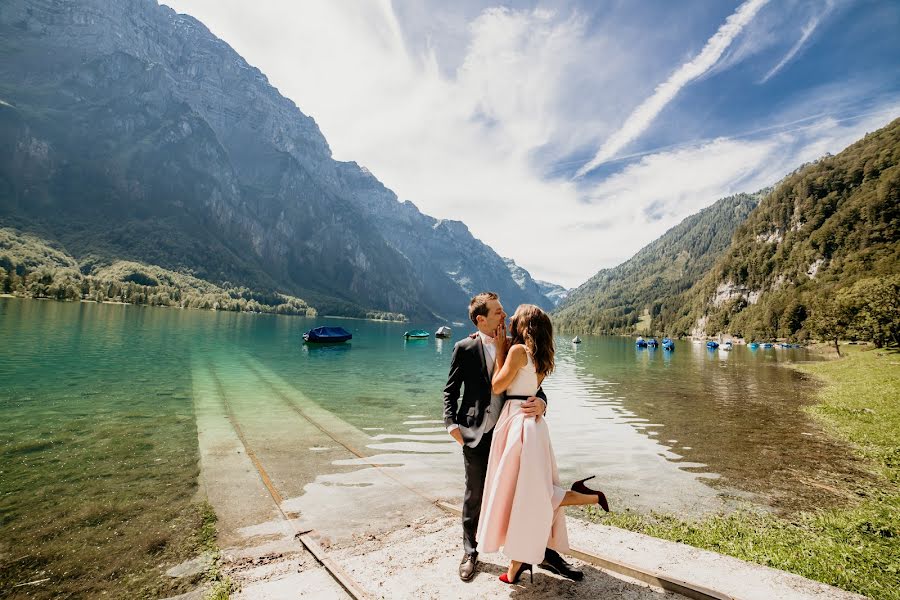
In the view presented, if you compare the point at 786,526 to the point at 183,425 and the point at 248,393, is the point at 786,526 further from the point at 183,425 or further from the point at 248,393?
the point at 248,393

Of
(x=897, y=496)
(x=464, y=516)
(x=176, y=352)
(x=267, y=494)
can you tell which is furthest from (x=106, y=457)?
(x=176, y=352)

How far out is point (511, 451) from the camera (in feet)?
17.1

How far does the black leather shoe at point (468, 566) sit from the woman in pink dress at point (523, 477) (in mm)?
390

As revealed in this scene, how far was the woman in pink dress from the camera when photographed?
16.7 ft

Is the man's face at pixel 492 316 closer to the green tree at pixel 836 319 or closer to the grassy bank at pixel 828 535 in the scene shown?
the grassy bank at pixel 828 535

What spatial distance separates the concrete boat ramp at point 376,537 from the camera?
5.01 meters

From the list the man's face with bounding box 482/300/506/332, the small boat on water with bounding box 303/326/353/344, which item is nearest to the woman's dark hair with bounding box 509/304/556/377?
the man's face with bounding box 482/300/506/332

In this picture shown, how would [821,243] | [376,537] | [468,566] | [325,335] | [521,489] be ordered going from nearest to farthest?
[521,489], [468,566], [376,537], [325,335], [821,243]

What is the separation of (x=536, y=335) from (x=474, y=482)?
7.39ft

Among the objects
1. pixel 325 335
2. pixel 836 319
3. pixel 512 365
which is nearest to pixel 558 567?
pixel 512 365

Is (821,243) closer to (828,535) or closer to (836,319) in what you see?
(836,319)

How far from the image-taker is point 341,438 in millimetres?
15781

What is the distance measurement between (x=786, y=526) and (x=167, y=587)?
10.6m

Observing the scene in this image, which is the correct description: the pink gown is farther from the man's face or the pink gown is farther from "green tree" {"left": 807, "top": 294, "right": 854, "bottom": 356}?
"green tree" {"left": 807, "top": 294, "right": 854, "bottom": 356}
